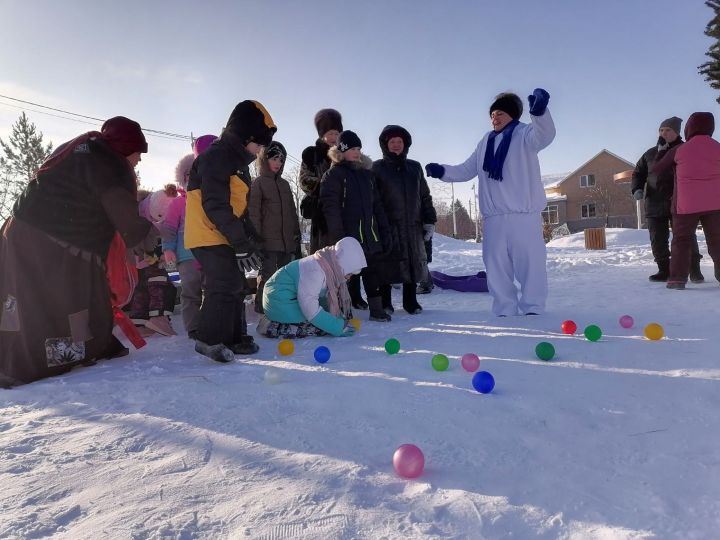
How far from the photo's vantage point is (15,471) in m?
1.82

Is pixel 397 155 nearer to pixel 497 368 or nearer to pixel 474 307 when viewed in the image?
pixel 474 307

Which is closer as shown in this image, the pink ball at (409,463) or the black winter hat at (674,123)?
the pink ball at (409,463)

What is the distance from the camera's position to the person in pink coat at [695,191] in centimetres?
576

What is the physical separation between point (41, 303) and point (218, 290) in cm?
114

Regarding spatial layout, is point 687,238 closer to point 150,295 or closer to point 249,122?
point 249,122

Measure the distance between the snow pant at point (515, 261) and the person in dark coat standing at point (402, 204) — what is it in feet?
2.74

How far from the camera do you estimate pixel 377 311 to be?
5258mm

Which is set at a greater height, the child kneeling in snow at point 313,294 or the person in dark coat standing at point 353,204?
the person in dark coat standing at point 353,204

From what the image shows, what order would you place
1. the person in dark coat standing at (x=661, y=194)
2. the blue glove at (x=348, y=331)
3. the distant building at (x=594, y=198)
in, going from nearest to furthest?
the blue glove at (x=348, y=331)
the person in dark coat standing at (x=661, y=194)
the distant building at (x=594, y=198)

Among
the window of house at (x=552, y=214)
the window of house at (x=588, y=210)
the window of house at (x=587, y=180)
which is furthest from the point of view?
the window of house at (x=552, y=214)

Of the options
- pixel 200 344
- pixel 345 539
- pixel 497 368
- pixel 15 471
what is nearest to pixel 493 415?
pixel 497 368

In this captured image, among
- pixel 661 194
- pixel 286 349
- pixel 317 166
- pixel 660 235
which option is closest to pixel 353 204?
pixel 317 166

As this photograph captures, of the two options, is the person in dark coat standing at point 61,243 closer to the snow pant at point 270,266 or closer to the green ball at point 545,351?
the snow pant at point 270,266

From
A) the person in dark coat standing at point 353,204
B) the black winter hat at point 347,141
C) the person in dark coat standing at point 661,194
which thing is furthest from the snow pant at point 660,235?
the black winter hat at point 347,141
